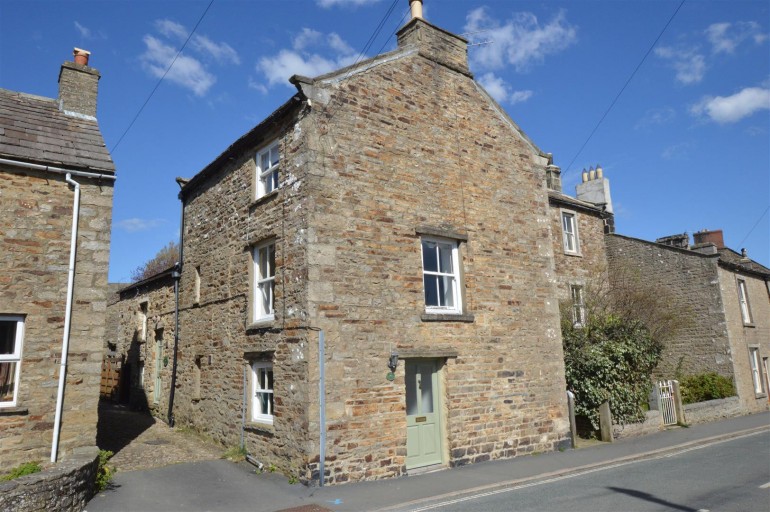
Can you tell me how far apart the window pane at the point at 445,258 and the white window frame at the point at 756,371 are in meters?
17.3

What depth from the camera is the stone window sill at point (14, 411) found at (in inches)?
342

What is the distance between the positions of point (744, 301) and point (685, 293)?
11.6 feet

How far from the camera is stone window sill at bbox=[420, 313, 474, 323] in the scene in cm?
1131

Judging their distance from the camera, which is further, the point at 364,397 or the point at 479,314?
the point at 479,314

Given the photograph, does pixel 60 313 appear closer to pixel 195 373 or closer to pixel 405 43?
pixel 195 373

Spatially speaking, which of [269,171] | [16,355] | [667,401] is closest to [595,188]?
[667,401]

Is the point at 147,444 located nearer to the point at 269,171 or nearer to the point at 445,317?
the point at 269,171

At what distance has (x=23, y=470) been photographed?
8.54 metres

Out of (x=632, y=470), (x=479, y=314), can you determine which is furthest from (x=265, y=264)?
(x=632, y=470)

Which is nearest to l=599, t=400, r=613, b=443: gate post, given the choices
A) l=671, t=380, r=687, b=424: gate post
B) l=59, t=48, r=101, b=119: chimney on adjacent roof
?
l=671, t=380, r=687, b=424: gate post

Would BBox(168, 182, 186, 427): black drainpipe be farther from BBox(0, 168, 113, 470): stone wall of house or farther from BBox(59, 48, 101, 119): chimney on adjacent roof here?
BBox(0, 168, 113, 470): stone wall of house

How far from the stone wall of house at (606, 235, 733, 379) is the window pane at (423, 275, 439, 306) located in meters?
12.0

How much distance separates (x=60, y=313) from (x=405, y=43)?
32.3ft

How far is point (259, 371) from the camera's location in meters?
11.8
